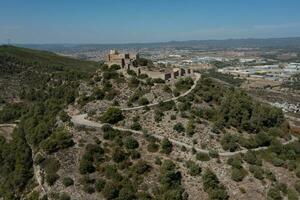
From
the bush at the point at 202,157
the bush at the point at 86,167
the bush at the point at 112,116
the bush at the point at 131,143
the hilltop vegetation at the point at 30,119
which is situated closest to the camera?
the bush at the point at 86,167

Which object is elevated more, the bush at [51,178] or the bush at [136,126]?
the bush at [136,126]

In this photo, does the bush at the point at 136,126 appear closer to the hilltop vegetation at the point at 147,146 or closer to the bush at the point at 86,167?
the hilltop vegetation at the point at 147,146

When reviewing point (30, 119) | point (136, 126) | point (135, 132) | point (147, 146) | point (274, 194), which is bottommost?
point (274, 194)

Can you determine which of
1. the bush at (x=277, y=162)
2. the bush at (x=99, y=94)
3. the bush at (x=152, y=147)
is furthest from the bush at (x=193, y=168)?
the bush at (x=99, y=94)

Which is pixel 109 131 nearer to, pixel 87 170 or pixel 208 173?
pixel 87 170

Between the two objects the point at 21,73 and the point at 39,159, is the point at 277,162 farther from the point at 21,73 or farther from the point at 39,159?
the point at 21,73

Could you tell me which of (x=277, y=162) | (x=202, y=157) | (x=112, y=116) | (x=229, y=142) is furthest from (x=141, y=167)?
(x=277, y=162)

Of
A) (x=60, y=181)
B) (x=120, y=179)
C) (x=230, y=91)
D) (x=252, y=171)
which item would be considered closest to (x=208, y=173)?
(x=252, y=171)

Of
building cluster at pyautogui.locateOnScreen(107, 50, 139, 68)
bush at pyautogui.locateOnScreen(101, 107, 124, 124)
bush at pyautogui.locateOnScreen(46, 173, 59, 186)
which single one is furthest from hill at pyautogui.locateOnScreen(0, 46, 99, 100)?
bush at pyautogui.locateOnScreen(46, 173, 59, 186)
